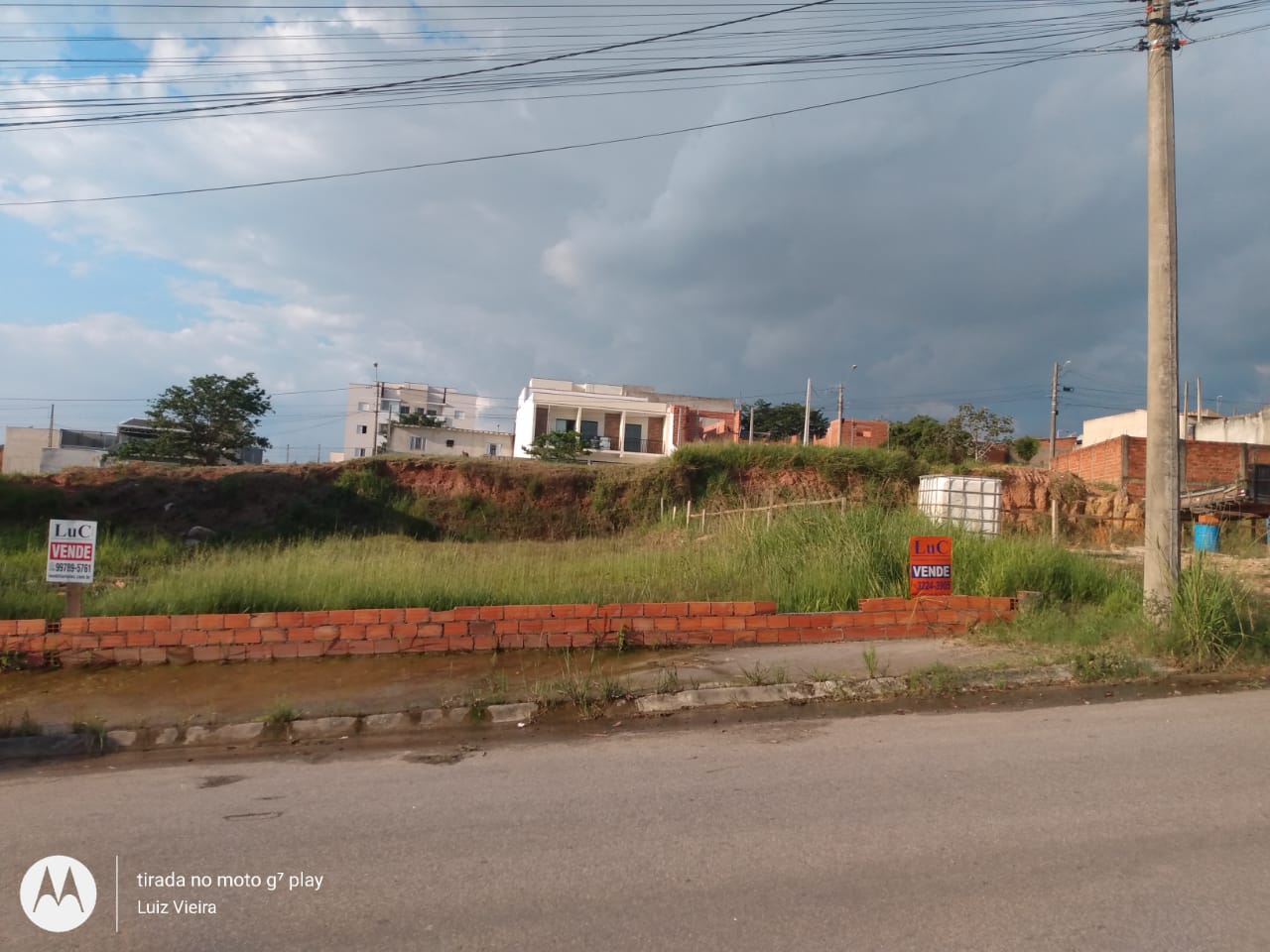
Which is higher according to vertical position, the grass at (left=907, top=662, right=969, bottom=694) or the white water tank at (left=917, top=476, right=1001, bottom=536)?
the white water tank at (left=917, top=476, right=1001, bottom=536)

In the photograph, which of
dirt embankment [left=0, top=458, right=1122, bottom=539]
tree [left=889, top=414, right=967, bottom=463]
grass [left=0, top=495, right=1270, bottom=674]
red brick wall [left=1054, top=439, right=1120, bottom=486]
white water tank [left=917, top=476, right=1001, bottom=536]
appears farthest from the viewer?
tree [left=889, top=414, right=967, bottom=463]

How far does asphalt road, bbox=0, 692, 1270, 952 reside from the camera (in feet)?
11.5

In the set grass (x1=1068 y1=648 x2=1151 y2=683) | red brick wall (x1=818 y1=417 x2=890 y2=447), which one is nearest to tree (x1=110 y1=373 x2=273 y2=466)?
red brick wall (x1=818 y1=417 x2=890 y2=447)

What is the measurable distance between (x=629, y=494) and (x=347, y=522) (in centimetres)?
845

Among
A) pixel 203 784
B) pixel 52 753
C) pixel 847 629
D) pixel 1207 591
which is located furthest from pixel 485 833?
pixel 1207 591

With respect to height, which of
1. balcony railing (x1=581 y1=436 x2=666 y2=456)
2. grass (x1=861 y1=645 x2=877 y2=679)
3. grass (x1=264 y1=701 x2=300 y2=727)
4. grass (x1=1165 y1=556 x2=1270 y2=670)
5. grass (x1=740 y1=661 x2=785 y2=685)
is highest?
balcony railing (x1=581 y1=436 x2=666 y2=456)

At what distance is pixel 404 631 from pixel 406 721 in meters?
1.89

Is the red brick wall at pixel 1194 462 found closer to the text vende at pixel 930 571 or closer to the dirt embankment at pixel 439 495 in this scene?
the dirt embankment at pixel 439 495

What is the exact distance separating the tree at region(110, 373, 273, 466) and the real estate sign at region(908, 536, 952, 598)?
3731 cm

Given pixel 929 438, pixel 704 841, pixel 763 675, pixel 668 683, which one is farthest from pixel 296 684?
pixel 929 438

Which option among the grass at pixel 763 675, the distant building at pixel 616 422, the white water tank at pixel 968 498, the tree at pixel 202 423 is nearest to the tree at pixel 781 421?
the distant building at pixel 616 422

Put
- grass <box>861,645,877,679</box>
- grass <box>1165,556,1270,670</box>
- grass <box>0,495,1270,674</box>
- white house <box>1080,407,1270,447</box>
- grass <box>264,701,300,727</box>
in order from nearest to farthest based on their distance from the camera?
grass <box>264,701,300,727</box>, grass <box>861,645,877,679</box>, grass <box>1165,556,1270,670</box>, grass <box>0,495,1270,674</box>, white house <box>1080,407,1270,447</box>

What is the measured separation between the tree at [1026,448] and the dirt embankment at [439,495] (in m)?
17.6

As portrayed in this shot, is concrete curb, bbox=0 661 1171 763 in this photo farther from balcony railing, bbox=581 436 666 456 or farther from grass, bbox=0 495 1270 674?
balcony railing, bbox=581 436 666 456
